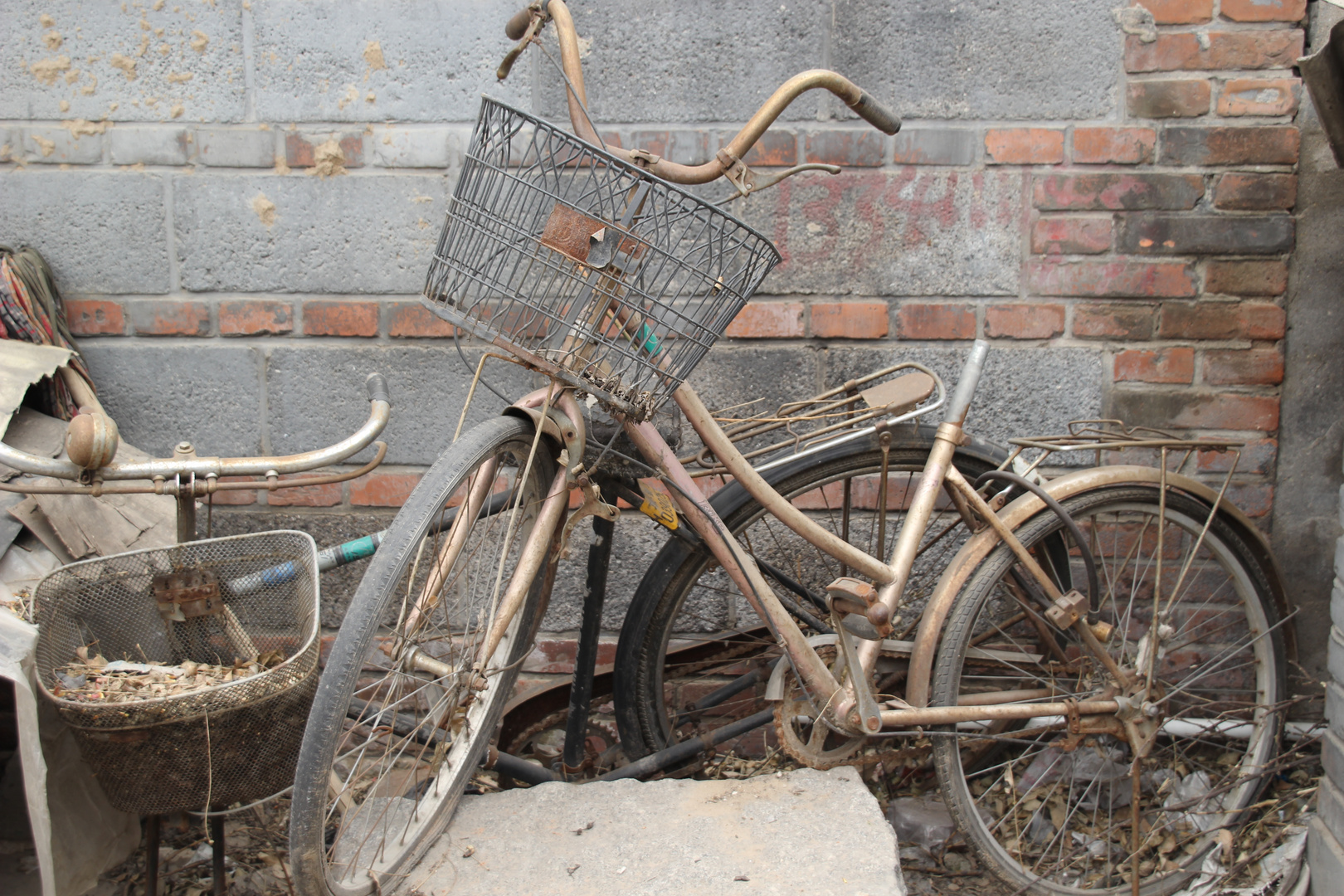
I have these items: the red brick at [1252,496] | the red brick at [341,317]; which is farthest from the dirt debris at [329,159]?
the red brick at [1252,496]

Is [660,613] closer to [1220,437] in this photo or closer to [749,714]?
[749,714]

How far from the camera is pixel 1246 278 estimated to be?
243cm

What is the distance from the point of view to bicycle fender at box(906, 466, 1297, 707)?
79.7 inches

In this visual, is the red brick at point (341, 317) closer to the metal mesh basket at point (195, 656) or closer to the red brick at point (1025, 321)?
the metal mesh basket at point (195, 656)

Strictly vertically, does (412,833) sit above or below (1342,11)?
below

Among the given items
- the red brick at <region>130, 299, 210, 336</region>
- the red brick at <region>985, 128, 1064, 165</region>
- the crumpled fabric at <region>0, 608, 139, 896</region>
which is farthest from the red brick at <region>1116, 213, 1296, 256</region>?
the crumpled fabric at <region>0, 608, 139, 896</region>

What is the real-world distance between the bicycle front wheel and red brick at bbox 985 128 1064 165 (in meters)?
1.53

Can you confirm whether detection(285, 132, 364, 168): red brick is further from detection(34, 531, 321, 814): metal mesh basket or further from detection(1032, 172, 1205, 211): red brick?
detection(1032, 172, 1205, 211): red brick

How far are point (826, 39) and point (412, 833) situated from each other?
2.21m

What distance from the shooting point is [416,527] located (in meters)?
1.52

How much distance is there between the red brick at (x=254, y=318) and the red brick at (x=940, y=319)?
5.72 feet

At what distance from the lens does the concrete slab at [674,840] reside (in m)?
1.76

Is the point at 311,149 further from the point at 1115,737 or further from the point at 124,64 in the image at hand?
the point at 1115,737

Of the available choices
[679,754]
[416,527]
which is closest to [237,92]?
[416,527]
